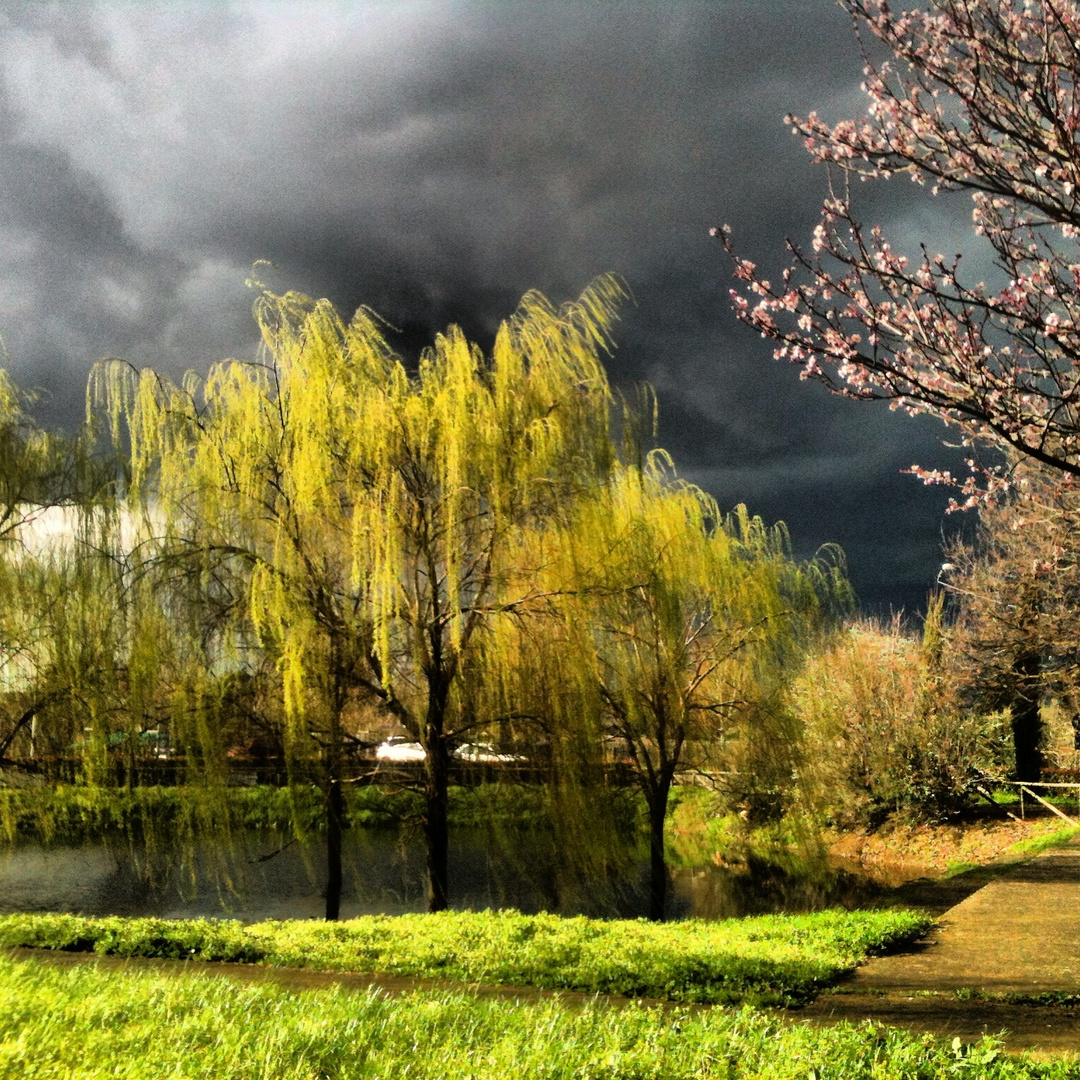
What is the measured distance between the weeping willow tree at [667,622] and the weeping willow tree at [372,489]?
63 cm

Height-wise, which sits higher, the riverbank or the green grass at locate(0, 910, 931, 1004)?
the green grass at locate(0, 910, 931, 1004)

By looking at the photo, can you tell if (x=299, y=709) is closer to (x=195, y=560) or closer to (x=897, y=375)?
(x=195, y=560)

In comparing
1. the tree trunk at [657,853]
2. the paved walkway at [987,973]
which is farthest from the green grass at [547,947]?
the tree trunk at [657,853]

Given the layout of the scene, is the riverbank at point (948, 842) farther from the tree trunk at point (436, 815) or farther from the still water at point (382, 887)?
the tree trunk at point (436, 815)

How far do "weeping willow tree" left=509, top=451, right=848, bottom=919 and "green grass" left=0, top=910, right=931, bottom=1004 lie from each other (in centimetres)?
219

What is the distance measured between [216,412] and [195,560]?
6.23ft

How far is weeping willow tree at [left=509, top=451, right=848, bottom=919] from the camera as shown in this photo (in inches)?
396

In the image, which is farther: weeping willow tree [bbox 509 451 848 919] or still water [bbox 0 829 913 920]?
still water [bbox 0 829 913 920]

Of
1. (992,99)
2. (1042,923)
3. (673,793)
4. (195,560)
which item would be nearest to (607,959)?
(1042,923)

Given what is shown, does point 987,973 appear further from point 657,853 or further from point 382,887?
point 382,887

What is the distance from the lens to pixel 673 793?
25.6 metres

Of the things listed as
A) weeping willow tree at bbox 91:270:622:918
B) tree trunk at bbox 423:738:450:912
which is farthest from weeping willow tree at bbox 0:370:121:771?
tree trunk at bbox 423:738:450:912

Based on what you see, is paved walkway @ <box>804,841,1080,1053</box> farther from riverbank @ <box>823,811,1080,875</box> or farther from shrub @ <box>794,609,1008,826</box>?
shrub @ <box>794,609,1008,826</box>

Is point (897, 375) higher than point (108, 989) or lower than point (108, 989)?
higher
